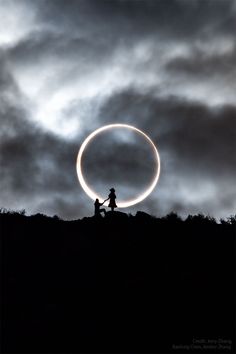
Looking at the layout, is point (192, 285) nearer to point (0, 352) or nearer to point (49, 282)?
point (49, 282)

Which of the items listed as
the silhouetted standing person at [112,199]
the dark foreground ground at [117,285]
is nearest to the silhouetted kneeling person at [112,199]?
the silhouetted standing person at [112,199]

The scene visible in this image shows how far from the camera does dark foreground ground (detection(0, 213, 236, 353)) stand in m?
19.6

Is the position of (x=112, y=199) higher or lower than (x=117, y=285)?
higher

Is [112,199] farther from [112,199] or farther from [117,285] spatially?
[117,285]

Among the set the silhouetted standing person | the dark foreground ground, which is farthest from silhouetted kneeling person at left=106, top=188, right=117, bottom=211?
the dark foreground ground

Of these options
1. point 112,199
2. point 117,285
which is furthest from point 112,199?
point 117,285

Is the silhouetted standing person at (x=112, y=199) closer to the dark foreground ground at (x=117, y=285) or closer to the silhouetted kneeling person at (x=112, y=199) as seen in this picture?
the silhouetted kneeling person at (x=112, y=199)

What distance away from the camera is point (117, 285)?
77.0ft

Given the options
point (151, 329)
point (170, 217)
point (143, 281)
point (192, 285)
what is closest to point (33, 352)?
point (151, 329)

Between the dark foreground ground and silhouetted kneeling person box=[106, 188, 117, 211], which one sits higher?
silhouetted kneeling person box=[106, 188, 117, 211]

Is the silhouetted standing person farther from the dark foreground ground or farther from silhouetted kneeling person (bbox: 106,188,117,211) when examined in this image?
the dark foreground ground

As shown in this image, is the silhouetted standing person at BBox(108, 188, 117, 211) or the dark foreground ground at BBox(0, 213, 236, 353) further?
the silhouetted standing person at BBox(108, 188, 117, 211)

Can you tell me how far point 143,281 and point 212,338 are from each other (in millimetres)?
4990

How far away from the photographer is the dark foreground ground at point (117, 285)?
64.4ft
